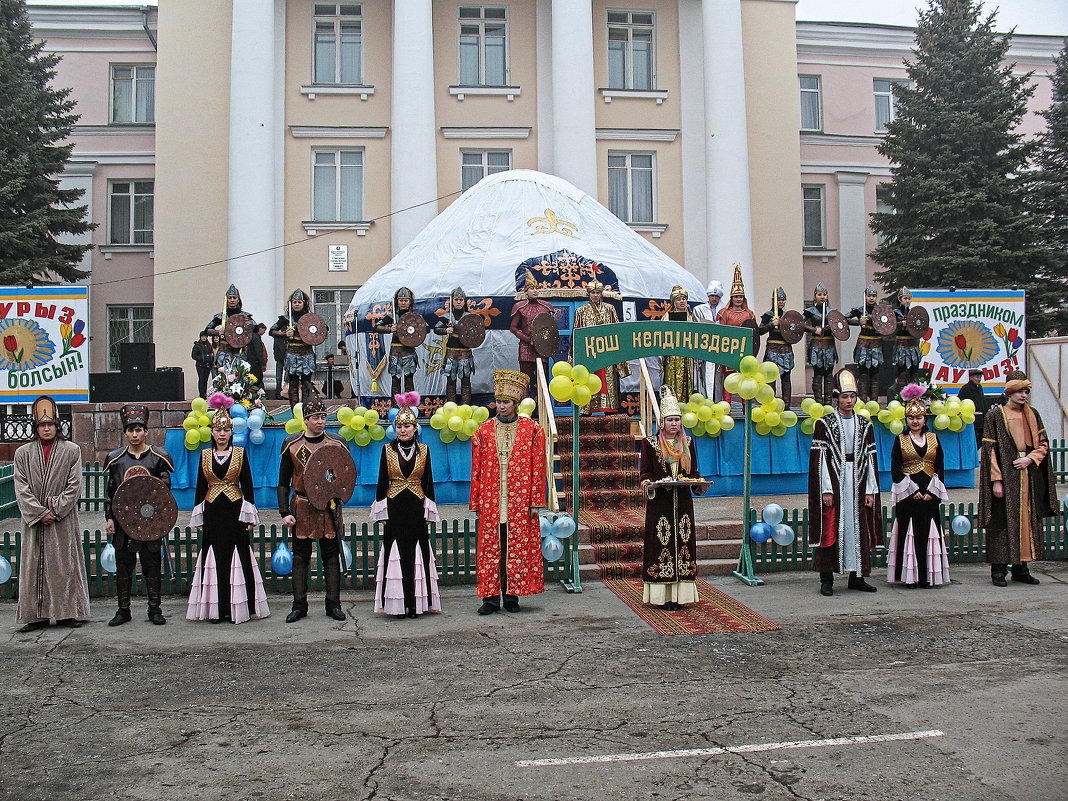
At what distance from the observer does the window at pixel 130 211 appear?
24.6m

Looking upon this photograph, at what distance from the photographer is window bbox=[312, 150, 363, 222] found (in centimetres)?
2234

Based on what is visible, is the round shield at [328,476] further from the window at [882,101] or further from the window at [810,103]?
the window at [882,101]

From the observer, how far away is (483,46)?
22844 mm

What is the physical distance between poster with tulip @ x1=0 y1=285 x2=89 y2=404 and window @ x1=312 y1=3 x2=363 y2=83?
990 cm

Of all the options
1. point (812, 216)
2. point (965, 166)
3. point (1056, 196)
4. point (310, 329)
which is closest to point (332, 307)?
point (310, 329)

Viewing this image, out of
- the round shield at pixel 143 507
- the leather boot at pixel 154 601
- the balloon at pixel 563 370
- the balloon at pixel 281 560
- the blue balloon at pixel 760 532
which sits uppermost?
the balloon at pixel 563 370

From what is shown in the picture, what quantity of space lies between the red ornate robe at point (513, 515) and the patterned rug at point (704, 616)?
0.91m

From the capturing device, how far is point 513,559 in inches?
311

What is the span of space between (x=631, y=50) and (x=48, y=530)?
1948 centimetres

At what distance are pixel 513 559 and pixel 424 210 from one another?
14761 millimetres

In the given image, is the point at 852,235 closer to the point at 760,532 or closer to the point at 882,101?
the point at 882,101

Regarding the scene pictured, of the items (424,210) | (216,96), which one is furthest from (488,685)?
(216,96)

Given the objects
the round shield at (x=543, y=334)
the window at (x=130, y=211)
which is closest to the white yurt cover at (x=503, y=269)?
the round shield at (x=543, y=334)

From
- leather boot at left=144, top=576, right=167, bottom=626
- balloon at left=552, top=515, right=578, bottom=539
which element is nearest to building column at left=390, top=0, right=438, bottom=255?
balloon at left=552, top=515, right=578, bottom=539
